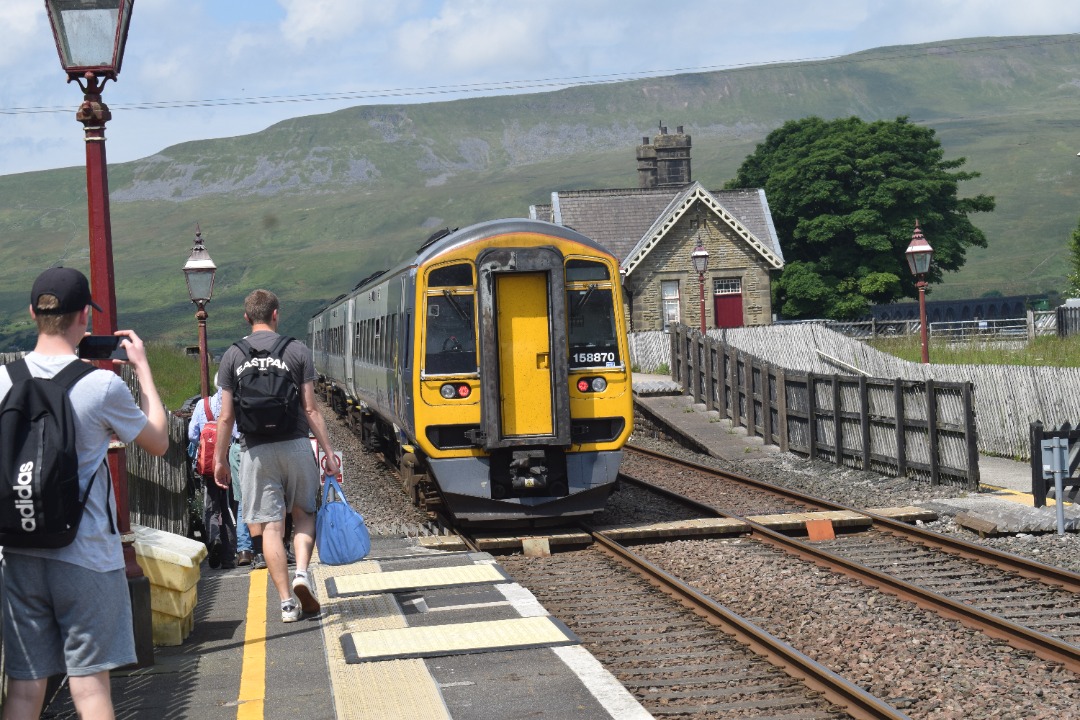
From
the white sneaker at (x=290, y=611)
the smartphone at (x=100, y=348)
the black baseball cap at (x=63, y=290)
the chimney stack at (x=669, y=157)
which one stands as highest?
the chimney stack at (x=669, y=157)

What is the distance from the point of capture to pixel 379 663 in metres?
7.04

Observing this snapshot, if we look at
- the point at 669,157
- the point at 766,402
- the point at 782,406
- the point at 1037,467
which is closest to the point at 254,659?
the point at 1037,467

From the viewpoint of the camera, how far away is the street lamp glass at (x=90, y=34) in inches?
295

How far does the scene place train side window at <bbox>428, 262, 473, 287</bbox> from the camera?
12641 mm

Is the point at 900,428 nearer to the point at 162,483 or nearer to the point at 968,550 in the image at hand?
the point at 968,550

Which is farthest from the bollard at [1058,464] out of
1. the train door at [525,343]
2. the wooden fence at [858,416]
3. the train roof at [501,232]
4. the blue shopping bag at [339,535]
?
the blue shopping bag at [339,535]

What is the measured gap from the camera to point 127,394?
4840 mm

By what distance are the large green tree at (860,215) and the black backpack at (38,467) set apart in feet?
189

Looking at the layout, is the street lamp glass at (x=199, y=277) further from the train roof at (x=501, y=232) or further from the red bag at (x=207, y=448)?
the red bag at (x=207, y=448)

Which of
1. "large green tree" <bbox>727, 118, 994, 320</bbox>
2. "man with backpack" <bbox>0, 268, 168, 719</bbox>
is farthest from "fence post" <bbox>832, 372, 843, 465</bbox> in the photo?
"large green tree" <bbox>727, 118, 994, 320</bbox>

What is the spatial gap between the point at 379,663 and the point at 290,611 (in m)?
1.33

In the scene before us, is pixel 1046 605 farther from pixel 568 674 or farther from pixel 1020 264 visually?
pixel 1020 264

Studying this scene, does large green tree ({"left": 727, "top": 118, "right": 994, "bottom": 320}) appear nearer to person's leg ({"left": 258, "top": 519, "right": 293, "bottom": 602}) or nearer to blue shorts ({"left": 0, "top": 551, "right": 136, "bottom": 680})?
person's leg ({"left": 258, "top": 519, "right": 293, "bottom": 602})

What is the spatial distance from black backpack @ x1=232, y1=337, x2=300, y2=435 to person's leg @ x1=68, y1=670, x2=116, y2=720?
313cm
